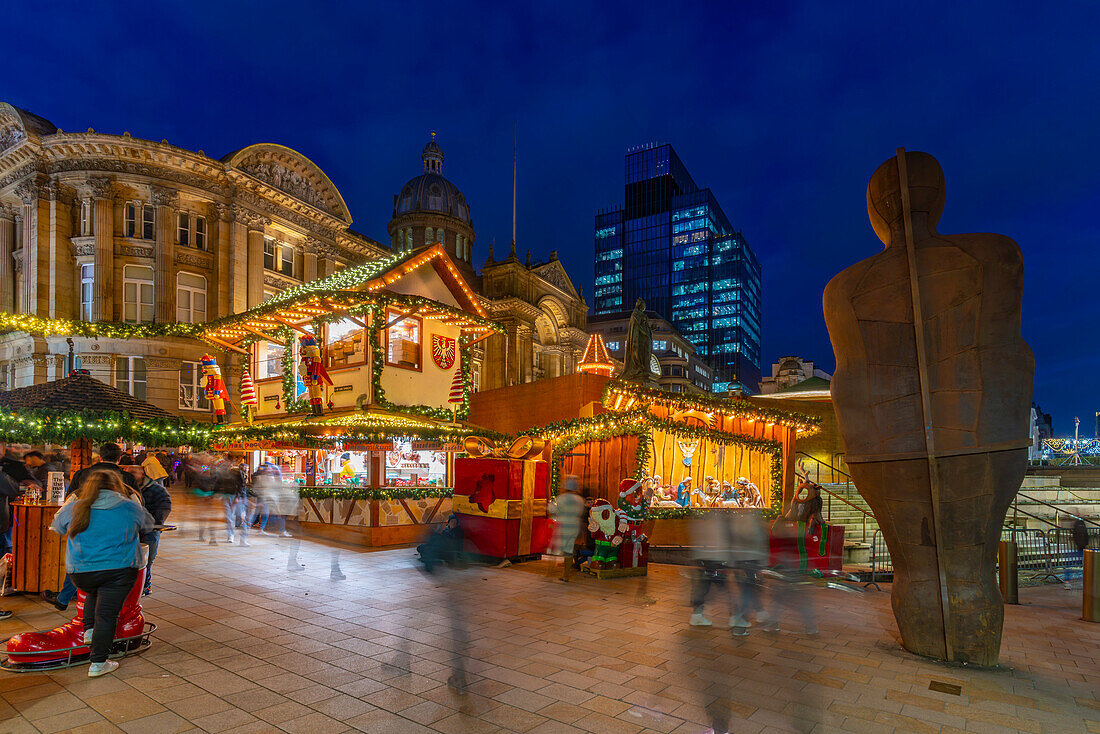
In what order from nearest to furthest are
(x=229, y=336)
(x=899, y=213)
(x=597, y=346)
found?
(x=899, y=213) < (x=229, y=336) < (x=597, y=346)

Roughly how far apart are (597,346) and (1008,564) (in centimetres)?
1722

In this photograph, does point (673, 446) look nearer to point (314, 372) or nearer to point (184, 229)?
point (314, 372)

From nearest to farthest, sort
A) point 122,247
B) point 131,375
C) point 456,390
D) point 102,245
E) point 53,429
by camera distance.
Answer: point 53,429, point 456,390, point 102,245, point 131,375, point 122,247

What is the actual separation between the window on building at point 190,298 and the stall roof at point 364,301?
1068cm

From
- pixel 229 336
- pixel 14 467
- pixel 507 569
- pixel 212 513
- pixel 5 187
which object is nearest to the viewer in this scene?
pixel 14 467

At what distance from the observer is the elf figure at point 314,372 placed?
51.7 feet

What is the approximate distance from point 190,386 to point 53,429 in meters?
22.3

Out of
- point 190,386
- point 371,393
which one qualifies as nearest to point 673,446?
point 371,393

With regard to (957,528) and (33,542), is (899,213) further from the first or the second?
(33,542)

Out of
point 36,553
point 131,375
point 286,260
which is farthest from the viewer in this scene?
point 286,260

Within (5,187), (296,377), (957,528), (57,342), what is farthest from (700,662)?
(5,187)

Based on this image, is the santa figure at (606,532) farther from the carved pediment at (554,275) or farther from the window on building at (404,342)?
the carved pediment at (554,275)

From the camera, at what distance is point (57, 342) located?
26469 millimetres

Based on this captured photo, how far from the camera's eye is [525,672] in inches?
225
